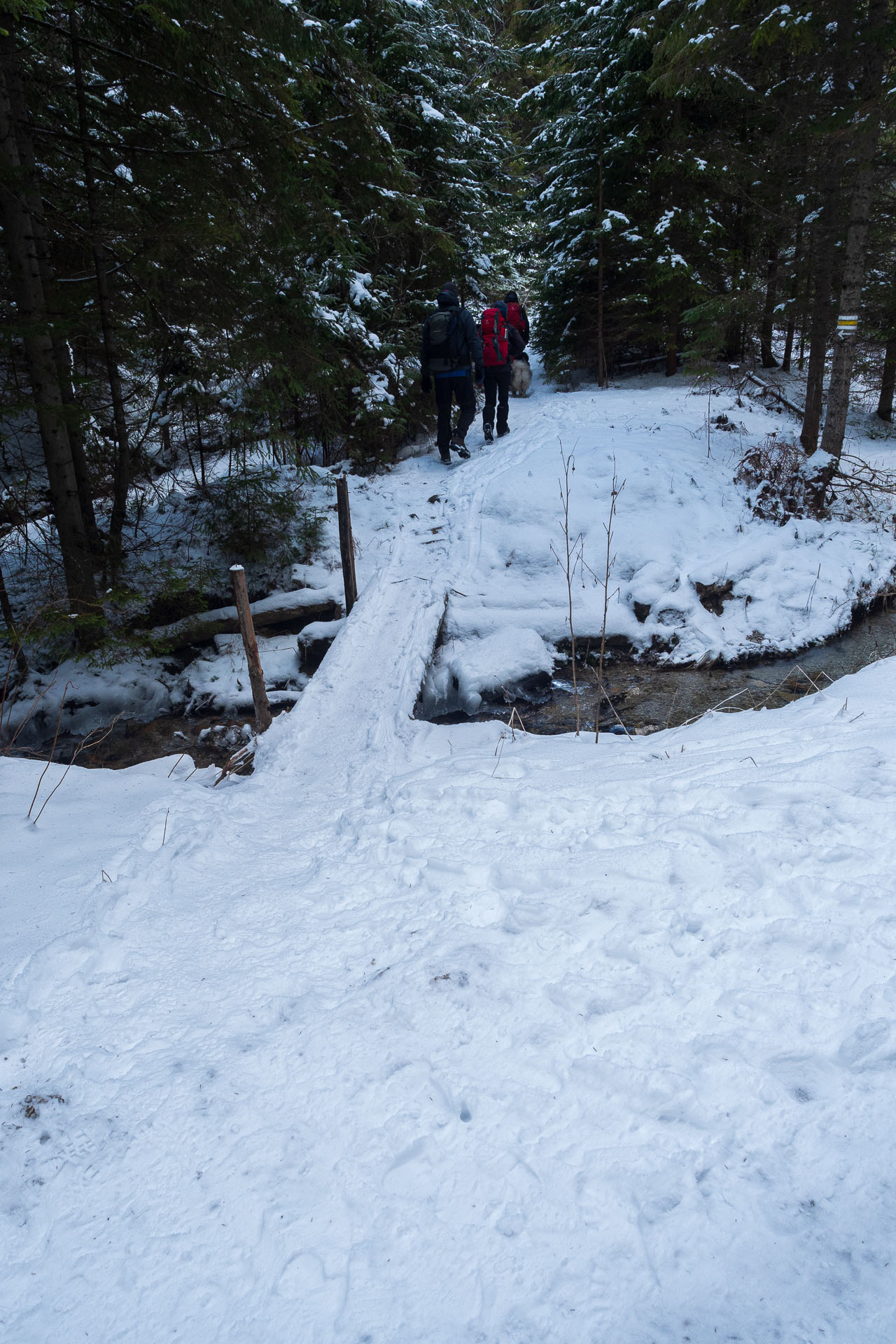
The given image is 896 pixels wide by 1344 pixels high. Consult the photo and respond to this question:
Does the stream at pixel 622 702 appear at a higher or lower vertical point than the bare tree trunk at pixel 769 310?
lower

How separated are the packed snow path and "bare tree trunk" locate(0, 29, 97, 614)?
13.4 ft

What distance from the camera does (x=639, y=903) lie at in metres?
2.46

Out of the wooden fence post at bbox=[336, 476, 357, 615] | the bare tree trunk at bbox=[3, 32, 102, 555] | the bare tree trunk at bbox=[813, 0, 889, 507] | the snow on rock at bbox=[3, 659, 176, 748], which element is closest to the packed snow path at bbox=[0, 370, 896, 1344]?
the snow on rock at bbox=[3, 659, 176, 748]

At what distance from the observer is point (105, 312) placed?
6.31 metres

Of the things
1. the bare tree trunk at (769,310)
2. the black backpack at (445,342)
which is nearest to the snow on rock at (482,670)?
the black backpack at (445,342)

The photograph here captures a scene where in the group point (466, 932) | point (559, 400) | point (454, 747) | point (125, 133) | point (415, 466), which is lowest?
point (454, 747)

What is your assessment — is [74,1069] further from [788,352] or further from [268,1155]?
[788,352]

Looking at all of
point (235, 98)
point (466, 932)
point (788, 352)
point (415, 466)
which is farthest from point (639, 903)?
point (788, 352)

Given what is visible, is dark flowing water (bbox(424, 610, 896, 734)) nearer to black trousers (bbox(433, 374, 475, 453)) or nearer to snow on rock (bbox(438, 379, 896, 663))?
snow on rock (bbox(438, 379, 896, 663))

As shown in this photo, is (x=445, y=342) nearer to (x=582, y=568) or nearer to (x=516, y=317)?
(x=516, y=317)

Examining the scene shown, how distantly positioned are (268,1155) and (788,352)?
18621 millimetres

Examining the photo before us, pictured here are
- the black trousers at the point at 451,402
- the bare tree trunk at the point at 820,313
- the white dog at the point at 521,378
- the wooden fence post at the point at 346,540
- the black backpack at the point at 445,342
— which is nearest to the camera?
the wooden fence post at the point at 346,540

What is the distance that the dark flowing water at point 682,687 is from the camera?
20.8 feet

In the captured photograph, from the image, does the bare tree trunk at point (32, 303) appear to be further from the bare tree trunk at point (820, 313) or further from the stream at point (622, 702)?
the bare tree trunk at point (820, 313)
